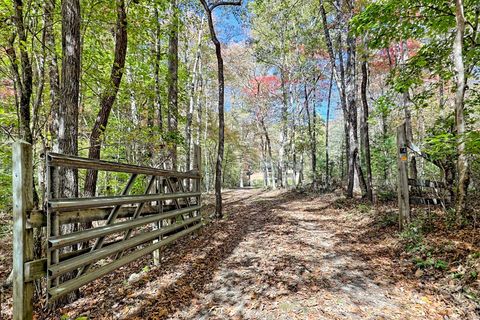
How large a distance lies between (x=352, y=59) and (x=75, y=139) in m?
9.93

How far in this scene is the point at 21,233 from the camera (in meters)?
2.11

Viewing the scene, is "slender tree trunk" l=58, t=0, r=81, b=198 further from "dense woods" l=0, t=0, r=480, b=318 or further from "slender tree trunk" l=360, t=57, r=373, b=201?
"slender tree trunk" l=360, t=57, r=373, b=201

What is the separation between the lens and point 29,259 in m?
2.15

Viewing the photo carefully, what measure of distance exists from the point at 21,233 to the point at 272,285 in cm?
283

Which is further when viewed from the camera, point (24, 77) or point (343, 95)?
point (343, 95)

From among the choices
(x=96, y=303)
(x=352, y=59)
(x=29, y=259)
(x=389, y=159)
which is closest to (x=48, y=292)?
(x=29, y=259)

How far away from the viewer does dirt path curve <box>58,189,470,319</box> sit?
281 centimetres

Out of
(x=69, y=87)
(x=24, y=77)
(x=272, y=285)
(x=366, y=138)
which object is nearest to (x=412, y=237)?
(x=272, y=285)

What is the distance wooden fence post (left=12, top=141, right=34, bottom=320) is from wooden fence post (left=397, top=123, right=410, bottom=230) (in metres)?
6.10

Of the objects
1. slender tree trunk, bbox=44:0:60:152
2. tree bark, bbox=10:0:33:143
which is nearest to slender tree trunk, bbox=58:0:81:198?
tree bark, bbox=10:0:33:143

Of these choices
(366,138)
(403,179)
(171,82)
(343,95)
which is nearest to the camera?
(403,179)

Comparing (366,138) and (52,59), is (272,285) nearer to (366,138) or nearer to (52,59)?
(52,59)

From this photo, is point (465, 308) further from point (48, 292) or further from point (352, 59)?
point (352, 59)

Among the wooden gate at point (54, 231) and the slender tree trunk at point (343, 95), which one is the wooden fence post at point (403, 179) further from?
the wooden gate at point (54, 231)
